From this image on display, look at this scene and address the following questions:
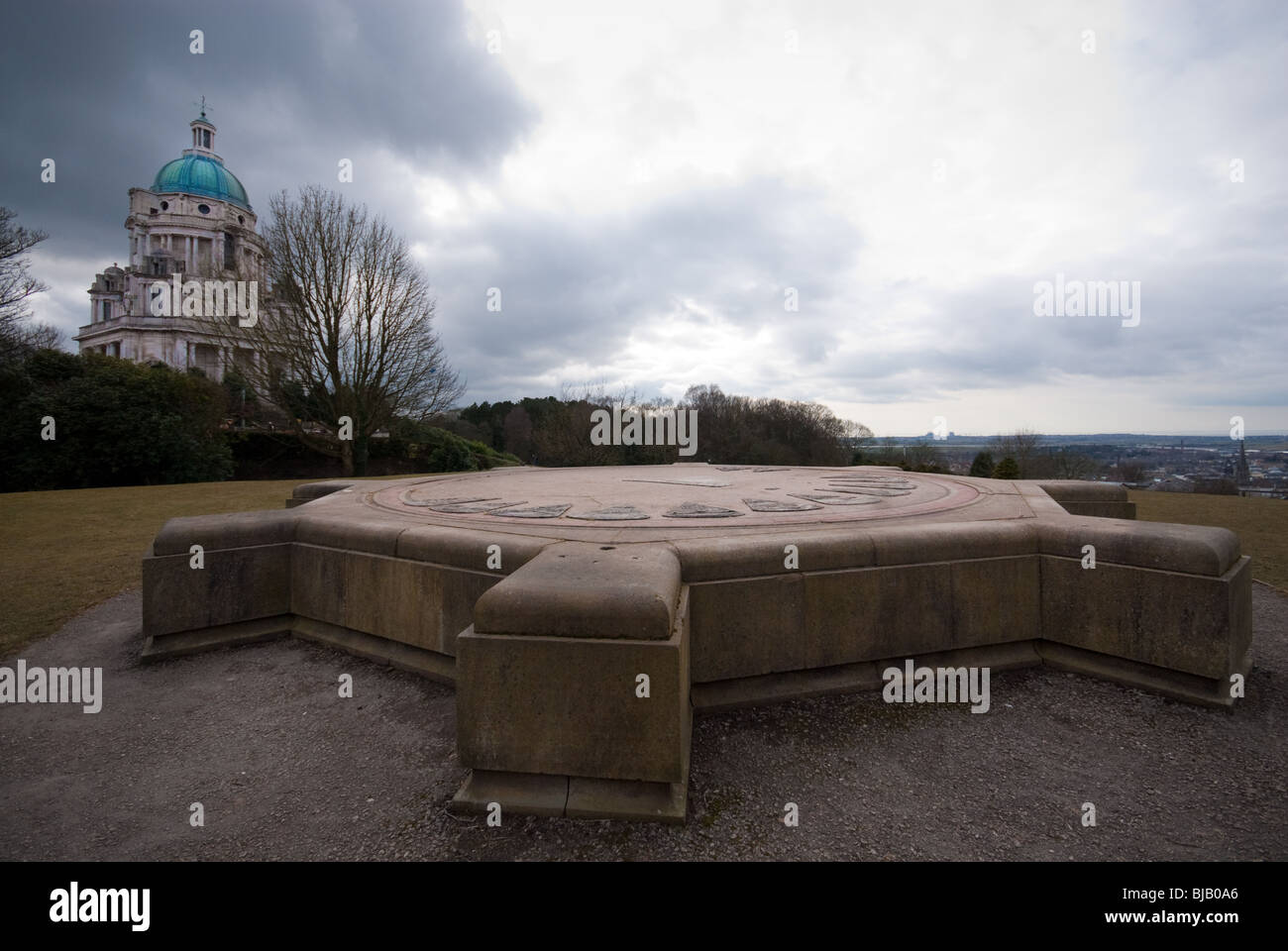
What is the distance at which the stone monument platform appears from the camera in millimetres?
2639

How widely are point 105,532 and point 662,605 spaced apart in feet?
42.3

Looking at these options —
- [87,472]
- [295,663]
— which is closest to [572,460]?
[87,472]

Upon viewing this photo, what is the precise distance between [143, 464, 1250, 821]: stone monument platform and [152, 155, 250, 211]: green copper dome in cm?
6656

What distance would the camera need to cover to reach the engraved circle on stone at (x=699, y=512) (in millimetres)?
5086

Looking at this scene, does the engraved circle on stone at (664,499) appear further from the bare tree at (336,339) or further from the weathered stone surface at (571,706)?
the bare tree at (336,339)

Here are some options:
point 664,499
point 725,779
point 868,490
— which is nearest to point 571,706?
point 725,779

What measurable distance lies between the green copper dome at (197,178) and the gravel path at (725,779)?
2675 inches

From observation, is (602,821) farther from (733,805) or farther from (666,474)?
(666,474)

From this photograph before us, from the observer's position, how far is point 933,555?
156 inches

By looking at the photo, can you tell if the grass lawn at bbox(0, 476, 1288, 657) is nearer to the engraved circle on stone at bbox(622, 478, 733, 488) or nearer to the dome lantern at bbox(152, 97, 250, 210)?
the engraved circle on stone at bbox(622, 478, 733, 488)

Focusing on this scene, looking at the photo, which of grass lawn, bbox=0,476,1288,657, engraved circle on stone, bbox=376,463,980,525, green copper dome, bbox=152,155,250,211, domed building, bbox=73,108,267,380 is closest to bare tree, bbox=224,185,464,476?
grass lawn, bbox=0,476,1288,657

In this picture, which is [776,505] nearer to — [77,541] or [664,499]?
[664,499]

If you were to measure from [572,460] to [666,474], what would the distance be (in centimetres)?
1961

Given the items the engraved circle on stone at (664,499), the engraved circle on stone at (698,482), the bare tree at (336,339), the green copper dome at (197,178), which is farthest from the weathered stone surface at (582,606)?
the green copper dome at (197,178)
